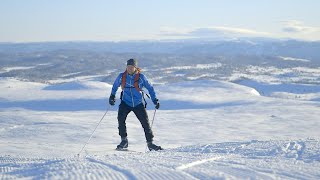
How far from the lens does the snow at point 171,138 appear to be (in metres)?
4.65

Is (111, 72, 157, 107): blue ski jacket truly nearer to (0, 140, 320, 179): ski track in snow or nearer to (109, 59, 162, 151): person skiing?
(109, 59, 162, 151): person skiing

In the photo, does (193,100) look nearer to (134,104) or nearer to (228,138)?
(228,138)

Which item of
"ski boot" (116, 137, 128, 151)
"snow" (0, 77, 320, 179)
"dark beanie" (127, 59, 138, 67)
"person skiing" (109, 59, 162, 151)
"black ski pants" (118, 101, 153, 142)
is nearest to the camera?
"snow" (0, 77, 320, 179)

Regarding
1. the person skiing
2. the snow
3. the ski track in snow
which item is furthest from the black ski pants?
the ski track in snow

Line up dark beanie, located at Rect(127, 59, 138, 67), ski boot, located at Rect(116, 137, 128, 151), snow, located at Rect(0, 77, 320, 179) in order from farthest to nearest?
1. ski boot, located at Rect(116, 137, 128, 151)
2. dark beanie, located at Rect(127, 59, 138, 67)
3. snow, located at Rect(0, 77, 320, 179)

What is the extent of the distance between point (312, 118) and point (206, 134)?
5775 millimetres

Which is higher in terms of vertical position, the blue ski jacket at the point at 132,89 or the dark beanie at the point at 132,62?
the dark beanie at the point at 132,62

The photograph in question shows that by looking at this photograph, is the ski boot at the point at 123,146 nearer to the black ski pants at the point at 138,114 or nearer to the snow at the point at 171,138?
the snow at the point at 171,138

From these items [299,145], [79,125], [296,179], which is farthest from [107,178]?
[79,125]

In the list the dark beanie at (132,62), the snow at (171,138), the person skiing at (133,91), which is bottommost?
the snow at (171,138)

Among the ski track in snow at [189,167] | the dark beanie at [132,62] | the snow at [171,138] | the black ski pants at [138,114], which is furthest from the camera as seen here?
the black ski pants at [138,114]

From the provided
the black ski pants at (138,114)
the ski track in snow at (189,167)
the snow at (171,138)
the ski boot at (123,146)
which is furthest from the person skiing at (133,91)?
the ski track in snow at (189,167)

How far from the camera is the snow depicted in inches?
183

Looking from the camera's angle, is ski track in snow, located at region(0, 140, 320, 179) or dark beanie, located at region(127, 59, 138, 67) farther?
dark beanie, located at region(127, 59, 138, 67)
